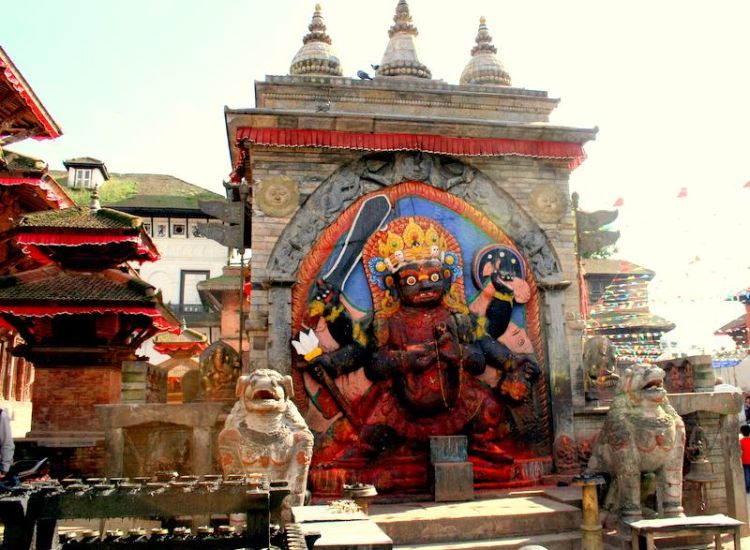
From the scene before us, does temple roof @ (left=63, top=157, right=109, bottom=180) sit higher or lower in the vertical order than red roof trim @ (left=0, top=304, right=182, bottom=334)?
higher

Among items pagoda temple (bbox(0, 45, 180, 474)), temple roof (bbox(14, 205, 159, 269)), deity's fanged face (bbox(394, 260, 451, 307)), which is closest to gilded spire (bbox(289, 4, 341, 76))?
deity's fanged face (bbox(394, 260, 451, 307))

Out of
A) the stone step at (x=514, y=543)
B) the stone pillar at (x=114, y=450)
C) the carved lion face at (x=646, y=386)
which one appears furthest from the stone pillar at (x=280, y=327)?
the carved lion face at (x=646, y=386)

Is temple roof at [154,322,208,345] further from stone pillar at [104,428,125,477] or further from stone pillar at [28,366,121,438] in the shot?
stone pillar at [104,428,125,477]

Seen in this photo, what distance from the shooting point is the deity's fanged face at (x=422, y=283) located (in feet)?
33.7

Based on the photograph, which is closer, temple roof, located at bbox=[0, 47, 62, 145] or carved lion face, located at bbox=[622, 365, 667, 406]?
carved lion face, located at bbox=[622, 365, 667, 406]

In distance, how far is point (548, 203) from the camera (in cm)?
1161

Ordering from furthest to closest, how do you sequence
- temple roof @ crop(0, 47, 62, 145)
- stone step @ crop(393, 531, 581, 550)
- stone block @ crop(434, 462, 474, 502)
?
temple roof @ crop(0, 47, 62, 145), stone block @ crop(434, 462, 474, 502), stone step @ crop(393, 531, 581, 550)

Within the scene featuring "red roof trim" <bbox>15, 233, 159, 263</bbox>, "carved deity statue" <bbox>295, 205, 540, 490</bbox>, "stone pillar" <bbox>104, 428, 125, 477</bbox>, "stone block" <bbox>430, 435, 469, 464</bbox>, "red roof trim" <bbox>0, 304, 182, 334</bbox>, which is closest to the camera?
"stone pillar" <bbox>104, 428, 125, 477</bbox>

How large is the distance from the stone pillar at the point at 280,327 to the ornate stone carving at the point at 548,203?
459 centimetres

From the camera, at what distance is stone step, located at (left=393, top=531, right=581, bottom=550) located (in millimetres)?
7980

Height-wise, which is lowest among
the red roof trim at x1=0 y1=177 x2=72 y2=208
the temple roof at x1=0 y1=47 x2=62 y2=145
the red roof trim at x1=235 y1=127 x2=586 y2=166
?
the red roof trim at x1=235 y1=127 x2=586 y2=166

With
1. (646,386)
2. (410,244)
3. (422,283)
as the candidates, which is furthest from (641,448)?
(410,244)

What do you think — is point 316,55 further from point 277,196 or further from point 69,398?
point 69,398

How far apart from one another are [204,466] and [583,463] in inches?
233
